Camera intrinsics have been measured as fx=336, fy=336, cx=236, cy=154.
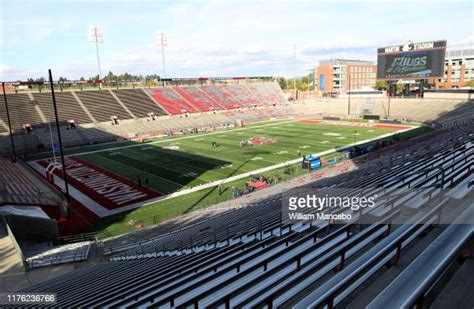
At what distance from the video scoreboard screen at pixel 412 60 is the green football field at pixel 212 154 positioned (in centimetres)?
1640

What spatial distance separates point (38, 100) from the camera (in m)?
55.7

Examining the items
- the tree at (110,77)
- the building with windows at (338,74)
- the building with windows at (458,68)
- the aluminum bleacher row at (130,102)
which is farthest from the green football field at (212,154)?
the tree at (110,77)

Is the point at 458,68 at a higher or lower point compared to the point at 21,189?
higher

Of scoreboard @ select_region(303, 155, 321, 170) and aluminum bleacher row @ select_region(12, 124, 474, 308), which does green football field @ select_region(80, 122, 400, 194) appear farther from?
aluminum bleacher row @ select_region(12, 124, 474, 308)

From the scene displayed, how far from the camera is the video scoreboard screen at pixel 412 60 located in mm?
56469

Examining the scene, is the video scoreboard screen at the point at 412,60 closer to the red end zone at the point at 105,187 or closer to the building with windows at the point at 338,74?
the red end zone at the point at 105,187

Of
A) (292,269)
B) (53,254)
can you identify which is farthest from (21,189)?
(292,269)

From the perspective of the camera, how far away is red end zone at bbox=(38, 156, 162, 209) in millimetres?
25031

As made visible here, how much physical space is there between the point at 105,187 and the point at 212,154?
13220 millimetres

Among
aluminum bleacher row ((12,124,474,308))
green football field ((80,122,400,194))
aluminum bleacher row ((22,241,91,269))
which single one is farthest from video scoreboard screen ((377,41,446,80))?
aluminum bleacher row ((22,241,91,269))

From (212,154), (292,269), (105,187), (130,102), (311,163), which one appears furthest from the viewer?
(130,102)

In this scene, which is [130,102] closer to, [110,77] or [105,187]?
Answer: [105,187]

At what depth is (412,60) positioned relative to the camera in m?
59.3

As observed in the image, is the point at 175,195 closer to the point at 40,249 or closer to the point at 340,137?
the point at 40,249
